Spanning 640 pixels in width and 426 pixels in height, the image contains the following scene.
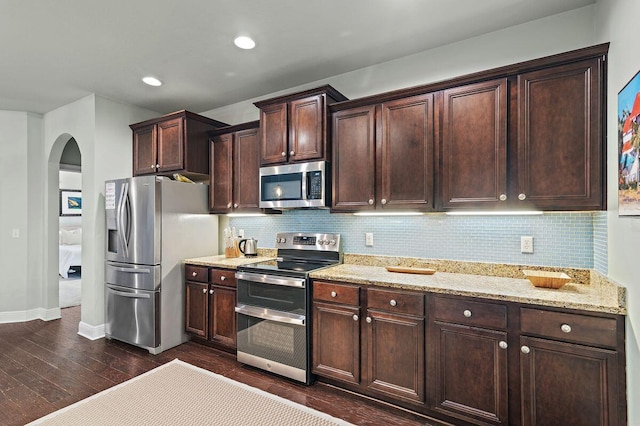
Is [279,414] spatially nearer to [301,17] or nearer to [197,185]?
[197,185]

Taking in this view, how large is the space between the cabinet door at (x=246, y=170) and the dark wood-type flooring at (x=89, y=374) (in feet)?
5.27

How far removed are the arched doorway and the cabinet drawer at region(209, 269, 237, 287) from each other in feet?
10.8

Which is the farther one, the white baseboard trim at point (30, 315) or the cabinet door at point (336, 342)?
the white baseboard trim at point (30, 315)

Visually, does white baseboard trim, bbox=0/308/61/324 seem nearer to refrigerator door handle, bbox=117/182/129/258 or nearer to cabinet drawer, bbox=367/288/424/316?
refrigerator door handle, bbox=117/182/129/258

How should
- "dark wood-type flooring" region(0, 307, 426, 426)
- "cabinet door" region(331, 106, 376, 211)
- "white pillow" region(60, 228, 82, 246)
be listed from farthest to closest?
"white pillow" region(60, 228, 82, 246) → "cabinet door" region(331, 106, 376, 211) → "dark wood-type flooring" region(0, 307, 426, 426)

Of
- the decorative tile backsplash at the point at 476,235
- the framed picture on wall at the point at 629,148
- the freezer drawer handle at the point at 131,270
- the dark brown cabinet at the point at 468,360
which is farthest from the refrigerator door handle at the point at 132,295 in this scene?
the framed picture on wall at the point at 629,148

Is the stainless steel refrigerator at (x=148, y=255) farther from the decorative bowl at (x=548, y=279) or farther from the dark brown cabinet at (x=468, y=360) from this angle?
the decorative bowl at (x=548, y=279)

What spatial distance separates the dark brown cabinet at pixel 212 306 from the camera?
317cm

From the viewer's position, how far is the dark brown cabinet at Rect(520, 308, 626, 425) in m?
1.66

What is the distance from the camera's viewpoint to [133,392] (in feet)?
8.34

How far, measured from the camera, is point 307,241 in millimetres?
3314

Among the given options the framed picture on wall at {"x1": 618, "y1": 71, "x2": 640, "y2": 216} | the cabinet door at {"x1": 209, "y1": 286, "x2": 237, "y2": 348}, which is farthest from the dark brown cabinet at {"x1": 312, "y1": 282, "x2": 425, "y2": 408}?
the framed picture on wall at {"x1": 618, "y1": 71, "x2": 640, "y2": 216}

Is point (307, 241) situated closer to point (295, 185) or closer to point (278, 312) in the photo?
point (295, 185)

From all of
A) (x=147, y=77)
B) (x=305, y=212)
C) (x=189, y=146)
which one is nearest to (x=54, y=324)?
(x=189, y=146)
